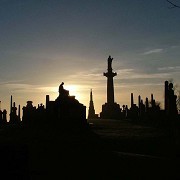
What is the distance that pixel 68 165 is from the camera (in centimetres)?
668

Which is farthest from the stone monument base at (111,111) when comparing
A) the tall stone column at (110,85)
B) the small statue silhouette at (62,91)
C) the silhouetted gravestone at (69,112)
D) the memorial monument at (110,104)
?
the silhouetted gravestone at (69,112)

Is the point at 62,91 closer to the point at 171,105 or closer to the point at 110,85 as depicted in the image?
the point at 171,105

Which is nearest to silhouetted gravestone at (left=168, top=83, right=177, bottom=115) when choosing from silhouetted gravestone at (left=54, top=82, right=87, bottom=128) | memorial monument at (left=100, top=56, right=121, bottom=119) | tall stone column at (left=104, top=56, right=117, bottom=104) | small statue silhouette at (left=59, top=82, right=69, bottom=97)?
silhouetted gravestone at (left=54, top=82, right=87, bottom=128)

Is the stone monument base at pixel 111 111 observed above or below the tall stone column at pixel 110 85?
below

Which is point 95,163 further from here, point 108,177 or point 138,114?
point 138,114

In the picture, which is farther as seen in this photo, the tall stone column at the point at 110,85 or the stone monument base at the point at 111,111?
the tall stone column at the point at 110,85

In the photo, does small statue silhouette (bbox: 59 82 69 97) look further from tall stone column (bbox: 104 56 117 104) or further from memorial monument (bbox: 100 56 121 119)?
tall stone column (bbox: 104 56 117 104)

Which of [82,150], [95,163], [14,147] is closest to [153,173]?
[95,163]

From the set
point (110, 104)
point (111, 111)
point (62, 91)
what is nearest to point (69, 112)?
point (62, 91)

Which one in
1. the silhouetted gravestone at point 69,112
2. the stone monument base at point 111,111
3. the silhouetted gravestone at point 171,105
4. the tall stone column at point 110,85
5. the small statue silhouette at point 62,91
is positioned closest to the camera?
the silhouetted gravestone at point 171,105

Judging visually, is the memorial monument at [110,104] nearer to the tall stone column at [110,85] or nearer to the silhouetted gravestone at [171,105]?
the tall stone column at [110,85]

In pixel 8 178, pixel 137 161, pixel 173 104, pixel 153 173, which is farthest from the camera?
pixel 173 104

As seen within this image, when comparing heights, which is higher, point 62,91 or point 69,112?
point 62,91

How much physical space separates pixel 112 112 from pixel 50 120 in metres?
28.5
